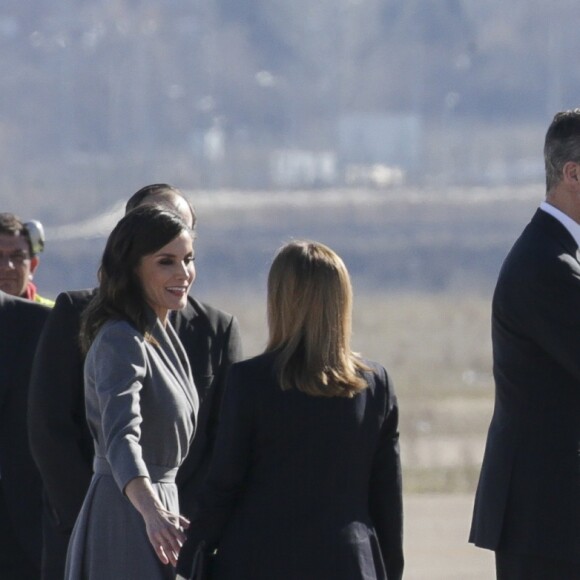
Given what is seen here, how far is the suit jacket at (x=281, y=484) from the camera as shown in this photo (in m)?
3.22

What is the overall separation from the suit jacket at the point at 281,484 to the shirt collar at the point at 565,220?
67 cm

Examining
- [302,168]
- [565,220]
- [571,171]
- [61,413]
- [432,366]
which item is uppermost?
[571,171]

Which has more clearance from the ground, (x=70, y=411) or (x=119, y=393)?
(x=119, y=393)

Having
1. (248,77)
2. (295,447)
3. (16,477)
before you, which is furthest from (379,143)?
(295,447)

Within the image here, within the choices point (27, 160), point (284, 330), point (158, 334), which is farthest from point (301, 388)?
point (27, 160)

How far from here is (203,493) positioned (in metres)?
3.25

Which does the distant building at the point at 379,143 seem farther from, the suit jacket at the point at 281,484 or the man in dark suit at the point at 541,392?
the suit jacket at the point at 281,484

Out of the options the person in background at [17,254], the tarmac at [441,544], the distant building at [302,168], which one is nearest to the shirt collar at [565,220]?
the person in background at [17,254]

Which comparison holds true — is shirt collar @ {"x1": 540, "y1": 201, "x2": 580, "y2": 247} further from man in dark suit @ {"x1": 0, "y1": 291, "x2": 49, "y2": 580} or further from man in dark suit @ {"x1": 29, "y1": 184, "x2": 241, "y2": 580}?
man in dark suit @ {"x1": 0, "y1": 291, "x2": 49, "y2": 580}

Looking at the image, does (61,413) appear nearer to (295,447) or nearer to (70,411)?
(70,411)

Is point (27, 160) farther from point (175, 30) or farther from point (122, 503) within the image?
point (122, 503)

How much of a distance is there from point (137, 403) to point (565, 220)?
108cm

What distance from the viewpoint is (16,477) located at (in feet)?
14.9

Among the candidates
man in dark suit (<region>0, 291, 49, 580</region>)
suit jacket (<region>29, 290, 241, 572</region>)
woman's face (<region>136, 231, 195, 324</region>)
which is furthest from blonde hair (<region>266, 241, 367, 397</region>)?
man in dark suit (<region>0, 291, 49, 580</region>)
